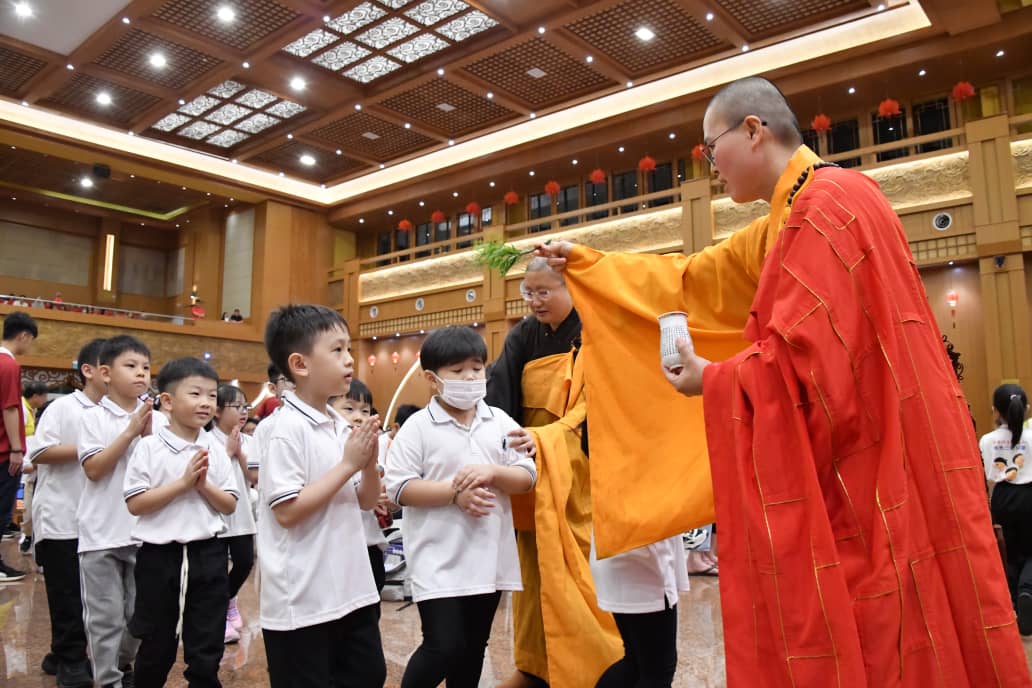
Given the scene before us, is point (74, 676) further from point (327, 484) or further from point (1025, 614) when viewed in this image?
point (1025, 614)

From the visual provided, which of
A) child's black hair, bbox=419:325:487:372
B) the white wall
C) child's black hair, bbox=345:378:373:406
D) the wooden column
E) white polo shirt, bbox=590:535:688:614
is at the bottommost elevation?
white polo shirt, bbox=590:535:688:614

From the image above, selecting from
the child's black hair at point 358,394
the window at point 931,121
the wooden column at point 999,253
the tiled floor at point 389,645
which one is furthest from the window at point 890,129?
the child's black hair at point 358,394

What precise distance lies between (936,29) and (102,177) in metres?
14.4

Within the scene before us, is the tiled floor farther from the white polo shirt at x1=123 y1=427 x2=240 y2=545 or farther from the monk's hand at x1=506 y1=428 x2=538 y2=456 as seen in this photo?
the monk's hand at x1=506 y1=428 x2=538 y2=456

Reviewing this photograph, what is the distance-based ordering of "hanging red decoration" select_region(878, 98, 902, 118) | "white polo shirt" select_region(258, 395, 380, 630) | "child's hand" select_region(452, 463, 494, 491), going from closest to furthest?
"white polo shirt" select_region(258, 395, 380, 630), "child's hand" select_region(452, 463, 494, 491), "hanging red decoration" select_region(878, 98, 902, 118)

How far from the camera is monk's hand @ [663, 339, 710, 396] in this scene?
4.94 ft

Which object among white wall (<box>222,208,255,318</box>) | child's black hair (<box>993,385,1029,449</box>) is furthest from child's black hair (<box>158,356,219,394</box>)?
white wall (<box>222,208,255,318</box>)

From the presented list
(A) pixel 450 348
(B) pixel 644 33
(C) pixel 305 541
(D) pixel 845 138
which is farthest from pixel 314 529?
(D) pixel 845 138

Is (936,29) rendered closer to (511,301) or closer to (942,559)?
(511,301)

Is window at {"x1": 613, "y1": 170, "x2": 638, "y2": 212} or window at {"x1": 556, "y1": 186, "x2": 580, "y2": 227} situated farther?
window at {"x1": 556, "y1": 186, "x2": 580, "y2": 227}

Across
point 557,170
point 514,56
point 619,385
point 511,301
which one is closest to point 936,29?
point 514,56

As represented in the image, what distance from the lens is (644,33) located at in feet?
34.6

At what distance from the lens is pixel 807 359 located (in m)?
1.33

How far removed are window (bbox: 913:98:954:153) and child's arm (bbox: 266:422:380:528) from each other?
37.3 ft
